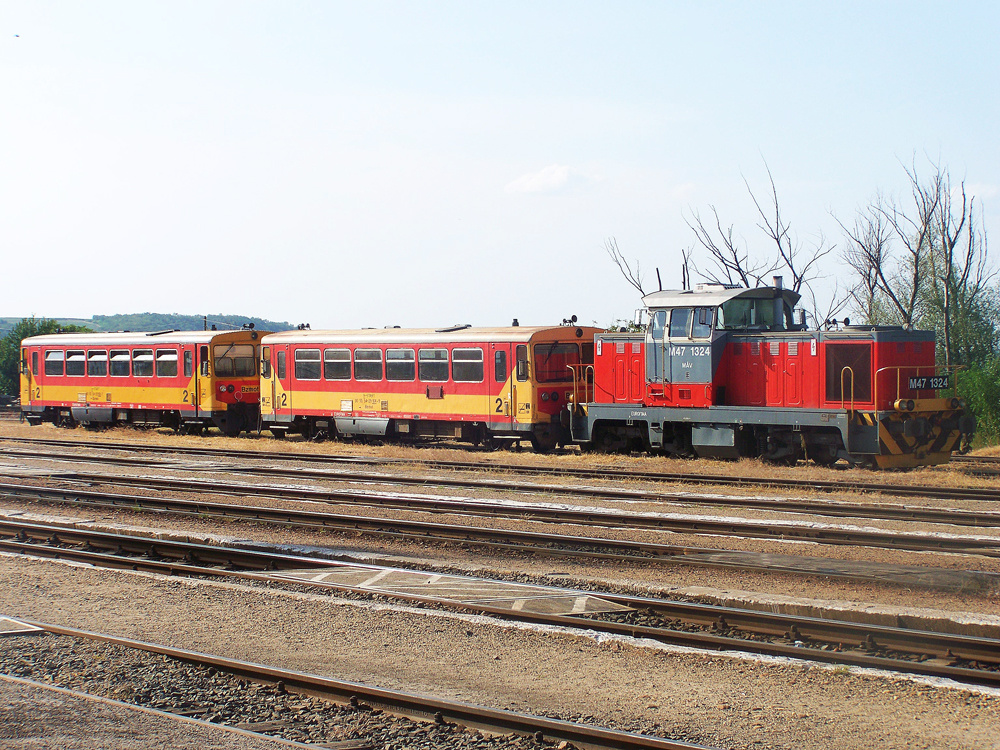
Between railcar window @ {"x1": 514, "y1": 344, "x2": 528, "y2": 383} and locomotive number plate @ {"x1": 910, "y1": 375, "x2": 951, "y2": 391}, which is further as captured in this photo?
railcar window @ {"x1": 514, "y1": 344, "x2": 528, "y2": 383}

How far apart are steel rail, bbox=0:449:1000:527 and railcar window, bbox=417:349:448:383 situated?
186 inches

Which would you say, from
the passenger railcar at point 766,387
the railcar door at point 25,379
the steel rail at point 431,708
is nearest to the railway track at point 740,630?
the steel rail at point 431,708

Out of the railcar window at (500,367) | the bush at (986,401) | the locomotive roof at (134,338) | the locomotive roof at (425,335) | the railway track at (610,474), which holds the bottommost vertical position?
the railway track at (610,474)

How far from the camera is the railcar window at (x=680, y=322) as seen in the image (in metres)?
19.9

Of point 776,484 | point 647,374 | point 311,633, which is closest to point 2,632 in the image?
point 311,633

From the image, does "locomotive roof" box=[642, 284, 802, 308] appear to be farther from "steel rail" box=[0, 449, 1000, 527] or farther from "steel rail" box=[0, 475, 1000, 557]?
"steel rail" box=[0, 475, 1000, 557]

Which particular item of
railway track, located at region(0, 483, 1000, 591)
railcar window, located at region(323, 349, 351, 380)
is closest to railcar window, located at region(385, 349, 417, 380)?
railcar window, located at region(323, 349, 351, 380)

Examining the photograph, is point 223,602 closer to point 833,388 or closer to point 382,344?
point 833,388

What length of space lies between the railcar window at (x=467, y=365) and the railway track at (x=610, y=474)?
2.63 m

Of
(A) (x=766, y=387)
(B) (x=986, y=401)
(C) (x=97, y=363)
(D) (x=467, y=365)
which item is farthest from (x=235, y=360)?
(B) (x=986, y=401)

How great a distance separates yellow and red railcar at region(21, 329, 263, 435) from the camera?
29.7 meters

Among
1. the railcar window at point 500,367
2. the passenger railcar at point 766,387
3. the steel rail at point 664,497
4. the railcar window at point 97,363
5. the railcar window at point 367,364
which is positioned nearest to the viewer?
the steel rail at point 664,497

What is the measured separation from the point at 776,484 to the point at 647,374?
4.47m

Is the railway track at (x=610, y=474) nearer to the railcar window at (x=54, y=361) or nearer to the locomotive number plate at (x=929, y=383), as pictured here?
the locomotive number plate at (x=929, y=383)
